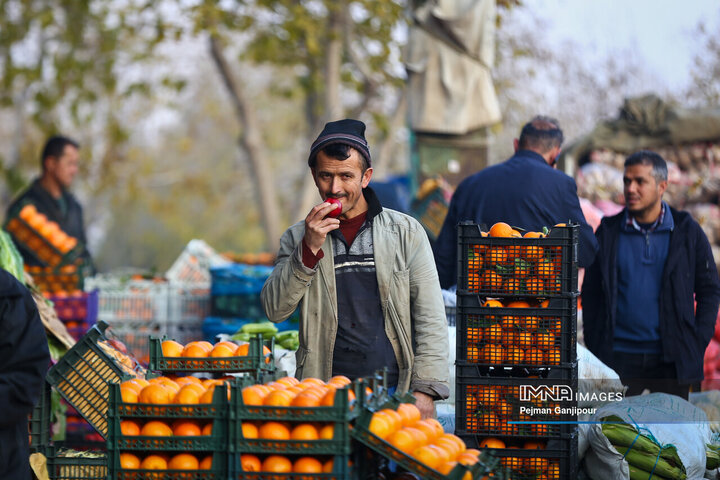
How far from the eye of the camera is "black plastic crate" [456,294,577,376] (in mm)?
4434

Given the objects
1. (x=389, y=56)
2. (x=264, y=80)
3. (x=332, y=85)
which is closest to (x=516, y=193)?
(x=332, y=85)

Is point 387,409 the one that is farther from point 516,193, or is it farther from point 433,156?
point 433,156

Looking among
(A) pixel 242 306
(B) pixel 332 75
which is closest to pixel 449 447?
(A) pixel 242 306

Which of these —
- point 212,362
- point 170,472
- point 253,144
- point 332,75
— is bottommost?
point 170,472

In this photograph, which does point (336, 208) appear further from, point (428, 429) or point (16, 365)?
point (16, 365)

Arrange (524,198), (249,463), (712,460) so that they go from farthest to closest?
(524,198) < (712,460) < (249,463)

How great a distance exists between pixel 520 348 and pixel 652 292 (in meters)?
2.26

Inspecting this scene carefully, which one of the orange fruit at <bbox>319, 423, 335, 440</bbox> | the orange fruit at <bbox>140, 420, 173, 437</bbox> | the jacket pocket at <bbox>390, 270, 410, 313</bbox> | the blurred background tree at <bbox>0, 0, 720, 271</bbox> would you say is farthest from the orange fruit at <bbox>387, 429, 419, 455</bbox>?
the blurred background tree at <bbox>0, 0, 720, 271</bbox>

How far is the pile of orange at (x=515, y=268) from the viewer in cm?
446

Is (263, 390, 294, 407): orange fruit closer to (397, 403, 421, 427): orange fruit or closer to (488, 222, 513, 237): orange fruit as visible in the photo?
(397, 403, 421, 427): orange fruit

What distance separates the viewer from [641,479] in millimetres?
4973

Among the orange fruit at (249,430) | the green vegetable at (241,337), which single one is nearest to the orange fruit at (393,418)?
the orange fruit at (249,430)

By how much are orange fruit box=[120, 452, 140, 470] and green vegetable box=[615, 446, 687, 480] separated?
2494 mm

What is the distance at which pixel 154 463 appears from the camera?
3748 millimetres
